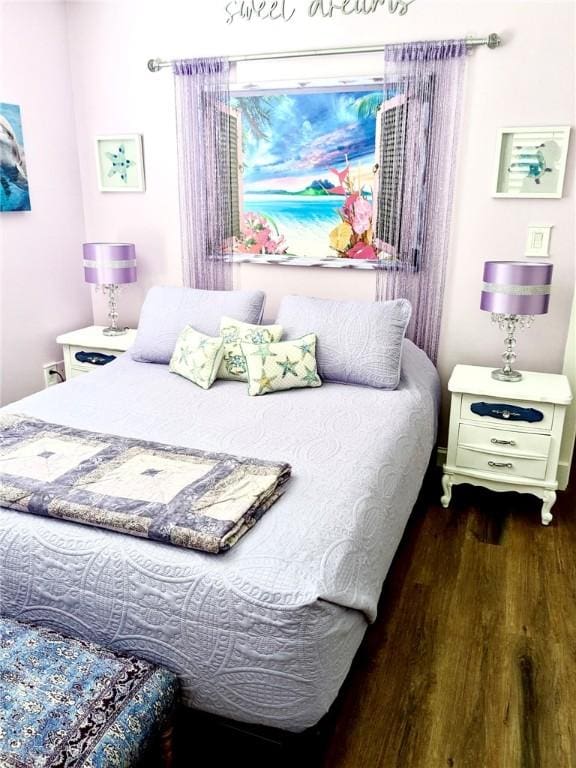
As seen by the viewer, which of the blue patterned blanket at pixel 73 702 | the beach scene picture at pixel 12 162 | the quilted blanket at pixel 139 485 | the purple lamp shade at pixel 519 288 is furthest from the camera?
the beach scene picture at pixel 12 162

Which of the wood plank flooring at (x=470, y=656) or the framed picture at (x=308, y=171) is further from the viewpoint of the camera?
the framed picture at (x=308, y=171)

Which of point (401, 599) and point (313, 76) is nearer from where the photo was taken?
point (401, 599)

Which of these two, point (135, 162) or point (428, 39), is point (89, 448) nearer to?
point (135, 162)

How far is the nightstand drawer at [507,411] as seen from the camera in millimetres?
2607

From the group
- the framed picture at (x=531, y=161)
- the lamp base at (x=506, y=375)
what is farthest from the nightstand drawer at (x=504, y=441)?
the framed picture at (x=531, y=161)

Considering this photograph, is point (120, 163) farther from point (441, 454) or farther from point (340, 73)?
point (441, 454)

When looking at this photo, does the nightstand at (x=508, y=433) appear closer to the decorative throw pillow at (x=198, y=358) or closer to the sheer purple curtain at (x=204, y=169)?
the decorative throw pillow at (x=198, y=358)

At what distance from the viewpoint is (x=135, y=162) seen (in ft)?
11.5

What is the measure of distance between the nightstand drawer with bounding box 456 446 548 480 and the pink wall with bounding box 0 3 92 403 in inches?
95.9

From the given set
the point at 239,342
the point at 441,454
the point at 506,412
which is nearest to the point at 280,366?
the point at 239,342

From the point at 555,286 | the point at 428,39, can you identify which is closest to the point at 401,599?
the point at 555,286

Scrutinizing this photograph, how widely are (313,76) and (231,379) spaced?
1.58 meters

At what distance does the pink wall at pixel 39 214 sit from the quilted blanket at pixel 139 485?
57.4 inches

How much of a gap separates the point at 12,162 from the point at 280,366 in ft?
6.16
